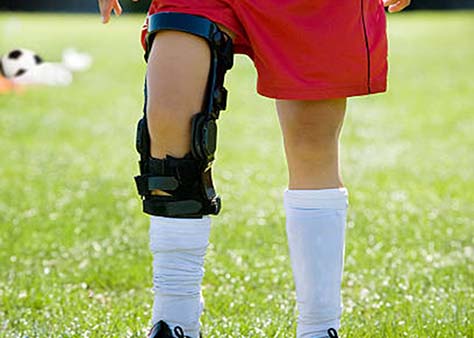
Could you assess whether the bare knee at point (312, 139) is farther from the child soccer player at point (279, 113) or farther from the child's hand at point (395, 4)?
the child's hand at point (395, 4)

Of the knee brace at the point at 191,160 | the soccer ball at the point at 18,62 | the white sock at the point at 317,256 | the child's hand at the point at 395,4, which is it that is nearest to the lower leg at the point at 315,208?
the white sock at the point at 317,256

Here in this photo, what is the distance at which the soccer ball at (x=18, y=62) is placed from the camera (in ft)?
11.1

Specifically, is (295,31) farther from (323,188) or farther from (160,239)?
(160,239)

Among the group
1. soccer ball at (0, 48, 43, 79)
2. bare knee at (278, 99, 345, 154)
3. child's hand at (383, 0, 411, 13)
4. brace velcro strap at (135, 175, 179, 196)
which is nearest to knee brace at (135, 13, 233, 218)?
brace velcro strap at (135, 175, 179, 196)

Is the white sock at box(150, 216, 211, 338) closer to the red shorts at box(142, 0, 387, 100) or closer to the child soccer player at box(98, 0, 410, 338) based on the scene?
the child soccer player at box(98, 0, 410, 338)

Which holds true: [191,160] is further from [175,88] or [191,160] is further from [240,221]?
[240,221]

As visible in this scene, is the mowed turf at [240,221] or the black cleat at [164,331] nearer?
the black cleat at [164,331]

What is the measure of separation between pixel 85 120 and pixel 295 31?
21.0 ft

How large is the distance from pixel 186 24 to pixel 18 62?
1.27 m

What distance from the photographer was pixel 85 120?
8586 mm

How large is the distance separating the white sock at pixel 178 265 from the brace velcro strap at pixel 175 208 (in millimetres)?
13

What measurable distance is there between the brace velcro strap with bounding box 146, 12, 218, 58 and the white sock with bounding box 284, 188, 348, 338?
0.48 m

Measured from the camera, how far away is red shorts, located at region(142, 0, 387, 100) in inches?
92.3

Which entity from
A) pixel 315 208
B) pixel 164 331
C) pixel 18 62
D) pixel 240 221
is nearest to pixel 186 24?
pixel 315 208
